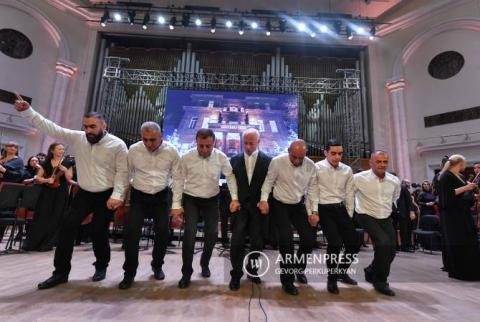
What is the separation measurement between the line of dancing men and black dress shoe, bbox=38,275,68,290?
1 centimetres

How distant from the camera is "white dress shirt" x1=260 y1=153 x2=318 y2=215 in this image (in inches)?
104

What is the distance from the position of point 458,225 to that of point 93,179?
3.94m

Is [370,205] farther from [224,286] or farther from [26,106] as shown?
[26,106]

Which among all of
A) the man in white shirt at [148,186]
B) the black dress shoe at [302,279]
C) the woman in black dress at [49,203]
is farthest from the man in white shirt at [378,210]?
the woman in black dress at [49,203]

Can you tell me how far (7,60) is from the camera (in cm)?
Result: 820

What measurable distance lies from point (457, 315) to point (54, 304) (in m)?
2.79

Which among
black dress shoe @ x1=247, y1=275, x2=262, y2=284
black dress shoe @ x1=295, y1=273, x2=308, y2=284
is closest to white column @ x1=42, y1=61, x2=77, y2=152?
black dress shoe @ x1=247, y1=275, x2=262, y2=284

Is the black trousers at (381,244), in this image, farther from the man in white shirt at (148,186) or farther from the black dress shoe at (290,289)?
the man in white shirt at (148,186)

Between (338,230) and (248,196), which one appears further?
(338,230)

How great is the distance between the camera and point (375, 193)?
2781mm

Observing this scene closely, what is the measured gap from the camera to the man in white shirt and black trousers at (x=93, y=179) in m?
2.40

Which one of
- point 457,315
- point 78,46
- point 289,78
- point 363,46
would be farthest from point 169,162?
point 363,46

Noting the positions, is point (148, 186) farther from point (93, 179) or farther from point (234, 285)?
point (234, 285)

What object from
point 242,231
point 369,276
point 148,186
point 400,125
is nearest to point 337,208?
point 369,276
